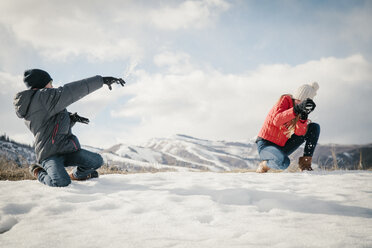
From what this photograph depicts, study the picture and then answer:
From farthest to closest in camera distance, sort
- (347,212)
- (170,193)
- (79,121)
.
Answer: (79,121) → (170,193) → (347,212)

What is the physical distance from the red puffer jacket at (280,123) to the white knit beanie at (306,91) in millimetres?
168

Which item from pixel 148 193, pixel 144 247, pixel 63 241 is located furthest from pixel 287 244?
pixel 148 193

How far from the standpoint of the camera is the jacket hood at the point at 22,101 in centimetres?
282

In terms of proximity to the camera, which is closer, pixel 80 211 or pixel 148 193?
pixel 80 211

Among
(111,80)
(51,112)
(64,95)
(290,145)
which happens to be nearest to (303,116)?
(290,145)

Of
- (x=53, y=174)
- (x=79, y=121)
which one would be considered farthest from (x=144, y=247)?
(x=79, y=121)

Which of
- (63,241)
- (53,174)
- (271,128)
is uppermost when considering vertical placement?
(271,128)

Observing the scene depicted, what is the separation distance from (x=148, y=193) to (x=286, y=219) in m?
1.43

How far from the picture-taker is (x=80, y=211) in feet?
6.28

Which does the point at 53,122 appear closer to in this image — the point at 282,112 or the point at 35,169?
the point at 35,169

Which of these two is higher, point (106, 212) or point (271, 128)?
point (271, 128)

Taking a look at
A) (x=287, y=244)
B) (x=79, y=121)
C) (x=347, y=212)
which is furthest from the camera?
(x=79, y=121)

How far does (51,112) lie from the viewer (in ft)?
9.45

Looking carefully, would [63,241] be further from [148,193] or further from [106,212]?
[148,193]
